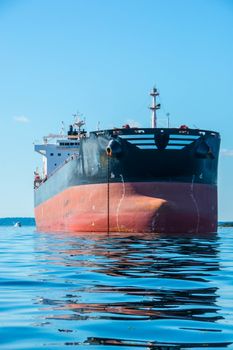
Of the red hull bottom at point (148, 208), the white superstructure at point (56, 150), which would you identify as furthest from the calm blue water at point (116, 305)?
the white superstructure at point (56, 150)

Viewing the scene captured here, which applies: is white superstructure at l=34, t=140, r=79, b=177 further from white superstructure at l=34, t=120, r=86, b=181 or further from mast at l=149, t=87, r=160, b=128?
mast at l=149, t=87, r=160, b=128

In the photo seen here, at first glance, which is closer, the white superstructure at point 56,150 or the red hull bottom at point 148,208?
the red hull bottom at point 148,208

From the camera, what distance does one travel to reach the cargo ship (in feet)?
72.6

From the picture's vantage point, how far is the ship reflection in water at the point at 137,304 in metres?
4.21

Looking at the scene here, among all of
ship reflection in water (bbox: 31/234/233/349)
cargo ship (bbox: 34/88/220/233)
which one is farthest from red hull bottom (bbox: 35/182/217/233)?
ship reflection in water (bbox: 31/234/233/349)

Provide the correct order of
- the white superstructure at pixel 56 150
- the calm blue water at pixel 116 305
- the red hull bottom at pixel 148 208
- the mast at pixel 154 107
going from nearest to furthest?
the calm blue water at pixel 116 305, the red hull bottom at pixel 148 208, the mast at pixel 154 107, the white superstructure at pixel 56 150

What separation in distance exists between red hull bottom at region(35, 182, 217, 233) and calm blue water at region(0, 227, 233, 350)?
1220 cm

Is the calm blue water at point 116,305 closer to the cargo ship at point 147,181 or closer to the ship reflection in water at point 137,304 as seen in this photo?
the ship reflection in water at point 137,304

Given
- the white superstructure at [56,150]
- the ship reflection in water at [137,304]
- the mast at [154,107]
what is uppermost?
the mast at [154,107]

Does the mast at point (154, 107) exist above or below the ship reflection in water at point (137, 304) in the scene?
above

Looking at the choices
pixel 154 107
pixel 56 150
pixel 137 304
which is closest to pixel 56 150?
pixel 56 150

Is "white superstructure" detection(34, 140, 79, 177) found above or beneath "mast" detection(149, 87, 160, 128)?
beneath

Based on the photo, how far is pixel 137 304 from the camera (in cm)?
552

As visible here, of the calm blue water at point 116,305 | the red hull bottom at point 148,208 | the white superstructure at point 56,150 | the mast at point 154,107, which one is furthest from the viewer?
the white superstructure at point 56,150
